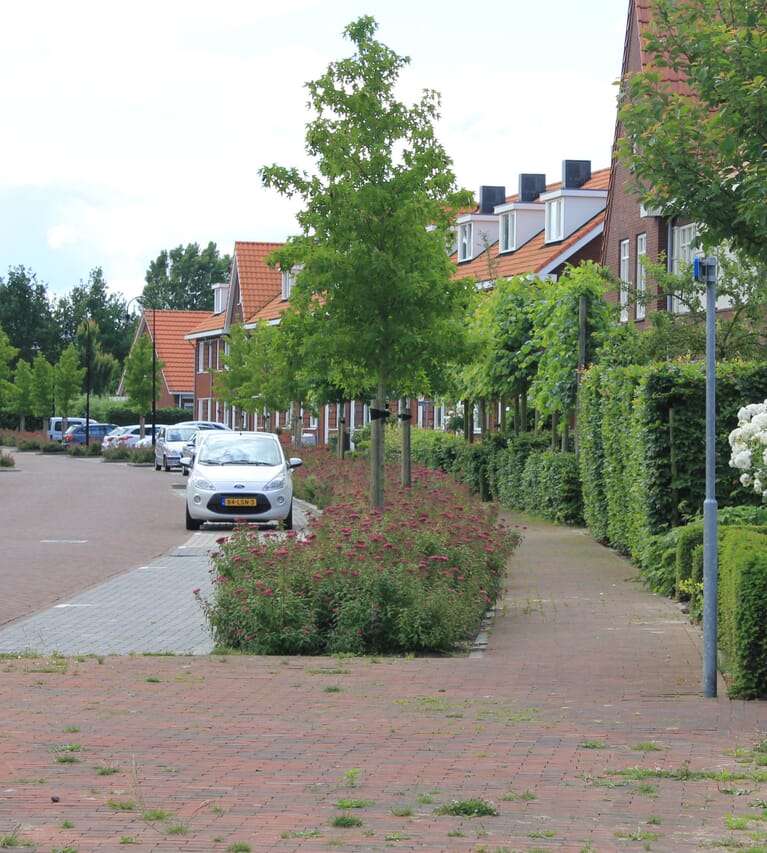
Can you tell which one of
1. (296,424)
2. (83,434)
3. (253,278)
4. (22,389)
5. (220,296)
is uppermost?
(253,278)

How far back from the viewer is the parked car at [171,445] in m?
52.9

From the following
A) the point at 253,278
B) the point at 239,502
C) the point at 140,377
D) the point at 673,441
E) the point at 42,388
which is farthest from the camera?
the point at 42,388

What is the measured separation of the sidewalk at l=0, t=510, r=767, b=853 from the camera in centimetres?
557

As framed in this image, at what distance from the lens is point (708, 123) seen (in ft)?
32.5

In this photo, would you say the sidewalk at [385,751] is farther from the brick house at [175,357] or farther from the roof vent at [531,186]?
the brick house at [175,357]

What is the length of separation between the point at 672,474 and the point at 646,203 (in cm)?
556

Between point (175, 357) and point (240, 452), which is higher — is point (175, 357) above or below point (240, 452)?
above

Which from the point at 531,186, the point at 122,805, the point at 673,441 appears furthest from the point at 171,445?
the point at 122,805

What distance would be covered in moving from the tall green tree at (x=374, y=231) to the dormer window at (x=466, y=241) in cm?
3315

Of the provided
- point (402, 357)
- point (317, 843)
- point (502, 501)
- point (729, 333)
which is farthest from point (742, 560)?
point (502, 501)

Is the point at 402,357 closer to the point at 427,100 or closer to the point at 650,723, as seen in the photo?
the point at 427,100

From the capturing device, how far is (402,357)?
749 inches

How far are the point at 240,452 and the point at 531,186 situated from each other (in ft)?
89.4

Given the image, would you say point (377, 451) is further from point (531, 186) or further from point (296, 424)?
point (531, 186)
